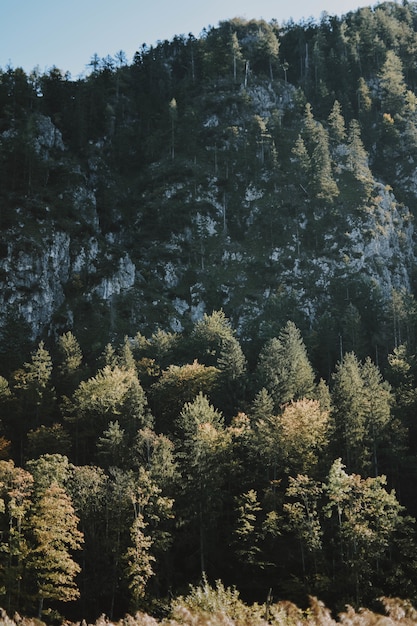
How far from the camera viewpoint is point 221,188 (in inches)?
5182

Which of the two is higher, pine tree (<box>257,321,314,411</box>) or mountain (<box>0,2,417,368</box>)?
mountain (<box>0,2,417,368</box>)

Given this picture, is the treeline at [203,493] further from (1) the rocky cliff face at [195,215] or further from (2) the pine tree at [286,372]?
(1) the rocky cliff face at [195,215]

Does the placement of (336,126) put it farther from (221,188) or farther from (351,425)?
(351,425)

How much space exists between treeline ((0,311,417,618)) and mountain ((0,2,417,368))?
25.6 m

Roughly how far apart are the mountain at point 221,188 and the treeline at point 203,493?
1007 inches

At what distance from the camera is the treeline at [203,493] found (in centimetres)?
4453

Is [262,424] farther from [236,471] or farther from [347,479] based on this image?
[347,479]

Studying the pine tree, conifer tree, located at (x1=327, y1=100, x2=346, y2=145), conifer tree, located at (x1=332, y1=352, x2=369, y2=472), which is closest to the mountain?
conifer tree, located at (x1=327, y1=100, x2=346, y2=145)

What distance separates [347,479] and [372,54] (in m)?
147

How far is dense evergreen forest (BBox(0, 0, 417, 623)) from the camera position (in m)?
47.1

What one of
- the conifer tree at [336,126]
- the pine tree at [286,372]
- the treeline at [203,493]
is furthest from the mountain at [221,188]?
the treeline at [203,493]

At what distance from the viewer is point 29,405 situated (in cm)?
7012

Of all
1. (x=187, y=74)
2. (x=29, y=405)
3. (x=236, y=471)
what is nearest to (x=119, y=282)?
(x=29, y=405)

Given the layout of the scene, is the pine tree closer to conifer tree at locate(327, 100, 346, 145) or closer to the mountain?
the mountain
